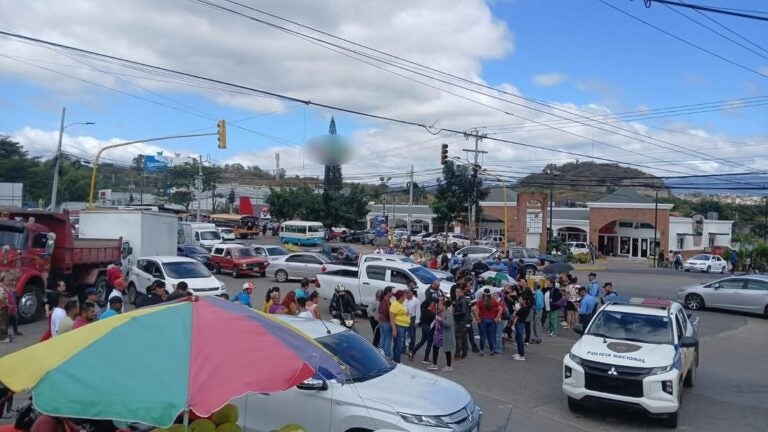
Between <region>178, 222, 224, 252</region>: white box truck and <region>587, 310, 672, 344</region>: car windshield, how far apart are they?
37.9 meters

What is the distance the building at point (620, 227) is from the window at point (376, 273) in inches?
1858

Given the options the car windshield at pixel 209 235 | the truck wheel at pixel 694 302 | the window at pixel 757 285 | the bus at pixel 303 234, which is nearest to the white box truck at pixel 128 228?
the truck wheel at pixel 694 302

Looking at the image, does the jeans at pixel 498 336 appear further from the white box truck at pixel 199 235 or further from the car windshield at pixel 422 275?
the white box truck at pixel 199 235

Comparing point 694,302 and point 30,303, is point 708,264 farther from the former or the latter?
point 30,303

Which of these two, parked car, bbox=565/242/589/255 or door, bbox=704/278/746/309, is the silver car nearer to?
door, bbox=704/278/746/309

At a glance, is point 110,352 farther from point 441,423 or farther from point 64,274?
point 64,274

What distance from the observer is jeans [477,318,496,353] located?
1484 cm

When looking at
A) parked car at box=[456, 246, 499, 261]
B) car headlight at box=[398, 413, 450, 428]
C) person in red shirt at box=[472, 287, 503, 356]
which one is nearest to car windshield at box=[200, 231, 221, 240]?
parked car at box=[456, 246, 499, 261]

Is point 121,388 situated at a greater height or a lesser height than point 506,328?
greater

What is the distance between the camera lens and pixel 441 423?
22.3ft

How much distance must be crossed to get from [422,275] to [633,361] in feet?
34.6

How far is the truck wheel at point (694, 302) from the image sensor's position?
24719 mm

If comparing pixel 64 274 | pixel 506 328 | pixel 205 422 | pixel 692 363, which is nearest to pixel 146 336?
pixel 205 422

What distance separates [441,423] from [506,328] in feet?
33.9
